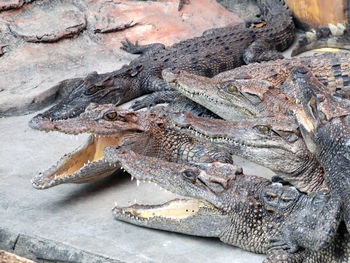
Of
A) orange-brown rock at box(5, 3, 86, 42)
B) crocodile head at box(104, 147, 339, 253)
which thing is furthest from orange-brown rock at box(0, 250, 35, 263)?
orange-brown rock at box(5, 3, 86, 42)

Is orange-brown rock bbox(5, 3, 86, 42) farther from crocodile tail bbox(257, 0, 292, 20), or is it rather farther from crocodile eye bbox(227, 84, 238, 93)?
crocodile eye bbox(227, 84, 238, 93)

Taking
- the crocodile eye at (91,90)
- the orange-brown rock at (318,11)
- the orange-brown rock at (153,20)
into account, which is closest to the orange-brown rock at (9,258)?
the crocodile eye at (91,90)

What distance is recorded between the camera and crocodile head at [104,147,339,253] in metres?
3.67

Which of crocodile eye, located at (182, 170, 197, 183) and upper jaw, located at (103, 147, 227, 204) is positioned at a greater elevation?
crocodile eye, located at (182, 170, 197, 183)

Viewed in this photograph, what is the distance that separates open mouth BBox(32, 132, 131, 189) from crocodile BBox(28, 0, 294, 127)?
1.34 meters

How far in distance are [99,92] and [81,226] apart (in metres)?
2.61

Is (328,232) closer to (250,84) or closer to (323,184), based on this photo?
(323,184)

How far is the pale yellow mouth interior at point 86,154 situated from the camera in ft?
15.4

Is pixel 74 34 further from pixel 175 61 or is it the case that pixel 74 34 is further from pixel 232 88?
pixel 232 88

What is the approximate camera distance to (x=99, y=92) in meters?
6.58

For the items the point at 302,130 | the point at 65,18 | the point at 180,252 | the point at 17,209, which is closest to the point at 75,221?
the point at 17,209

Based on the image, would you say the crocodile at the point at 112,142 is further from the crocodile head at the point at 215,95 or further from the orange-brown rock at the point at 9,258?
the orange-brown rock at the point at 9,258

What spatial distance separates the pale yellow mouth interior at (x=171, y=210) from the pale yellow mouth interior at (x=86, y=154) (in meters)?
0.72

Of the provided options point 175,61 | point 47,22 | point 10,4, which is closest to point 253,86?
point 175,61
